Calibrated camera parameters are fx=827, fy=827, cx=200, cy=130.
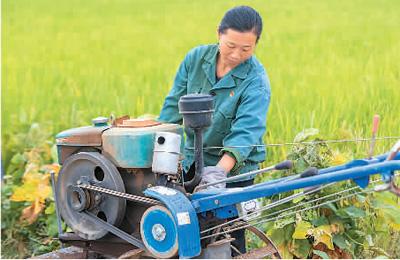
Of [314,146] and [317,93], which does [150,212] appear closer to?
[314,146]

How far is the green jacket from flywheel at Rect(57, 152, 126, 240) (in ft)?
1.64

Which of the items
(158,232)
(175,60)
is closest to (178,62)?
(175,60)

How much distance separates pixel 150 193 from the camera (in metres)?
3.23

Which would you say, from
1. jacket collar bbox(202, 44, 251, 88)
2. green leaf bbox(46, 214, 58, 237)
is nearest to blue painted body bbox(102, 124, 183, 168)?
jacket collar bbox(202, 44, 251, 88)

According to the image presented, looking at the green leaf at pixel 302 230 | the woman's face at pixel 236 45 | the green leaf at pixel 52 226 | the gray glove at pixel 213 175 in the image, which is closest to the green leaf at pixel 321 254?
the green leaf at pixel 302 230

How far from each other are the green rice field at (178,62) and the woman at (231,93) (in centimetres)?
121

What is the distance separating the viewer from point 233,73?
3725 millimetres

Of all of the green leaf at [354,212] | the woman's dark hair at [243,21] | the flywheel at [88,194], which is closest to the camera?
the flywheel at [88,194]

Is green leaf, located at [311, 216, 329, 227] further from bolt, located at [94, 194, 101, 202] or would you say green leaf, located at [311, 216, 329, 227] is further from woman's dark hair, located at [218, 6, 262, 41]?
bolt, located at [94, 194, 101, 202]

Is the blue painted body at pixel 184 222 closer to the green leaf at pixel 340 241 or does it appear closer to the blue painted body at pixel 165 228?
the blue painted body at pixel 165 228

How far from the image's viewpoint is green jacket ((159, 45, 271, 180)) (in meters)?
3.58

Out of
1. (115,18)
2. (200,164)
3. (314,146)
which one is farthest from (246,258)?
(115,18)

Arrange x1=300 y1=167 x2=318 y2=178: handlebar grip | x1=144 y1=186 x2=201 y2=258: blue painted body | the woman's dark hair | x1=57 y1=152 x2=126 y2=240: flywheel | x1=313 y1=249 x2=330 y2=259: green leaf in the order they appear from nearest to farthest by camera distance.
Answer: x1=300 y1=167 x2=318 y2=178: handlebar grip
x1=144 y1=186 x2=201 y2=258: blue painted body
x1=57 y1=152 x2=126 y2=240: flywheel
the woman's dark hair
x1=313 y1=249 x2=330 y2=259: green leaf

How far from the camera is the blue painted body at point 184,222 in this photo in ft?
10.2
